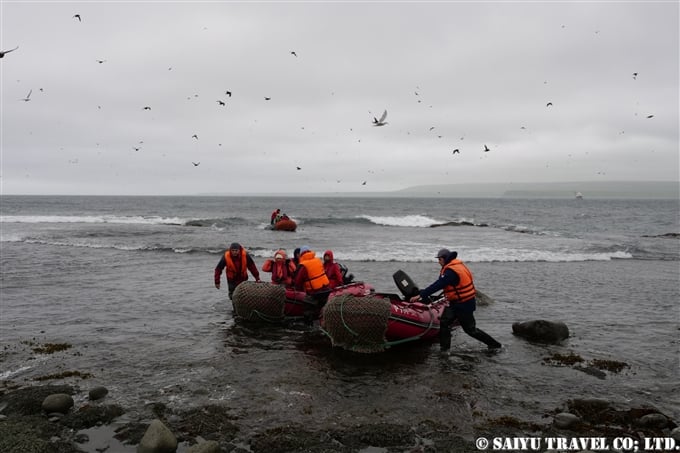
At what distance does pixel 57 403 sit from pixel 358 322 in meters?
4.84

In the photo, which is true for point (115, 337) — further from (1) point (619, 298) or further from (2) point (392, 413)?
(1) point (619, 298)

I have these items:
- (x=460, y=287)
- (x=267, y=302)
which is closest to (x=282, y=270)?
(x=267, y=302)

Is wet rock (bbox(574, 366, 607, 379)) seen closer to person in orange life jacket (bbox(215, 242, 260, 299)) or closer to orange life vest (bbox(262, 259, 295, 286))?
orange life vest (bbox(262, 259, 295, 286))

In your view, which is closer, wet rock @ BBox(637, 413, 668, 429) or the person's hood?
wet rock @ BBox(637, 413, 668, 429)

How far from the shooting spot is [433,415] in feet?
20.5

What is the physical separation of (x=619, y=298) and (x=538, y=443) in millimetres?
10432

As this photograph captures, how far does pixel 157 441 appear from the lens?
16.5ft

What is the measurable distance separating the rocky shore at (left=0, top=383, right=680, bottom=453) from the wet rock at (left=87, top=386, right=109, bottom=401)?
5cm

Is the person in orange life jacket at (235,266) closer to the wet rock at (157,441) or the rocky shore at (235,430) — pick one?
the rocky shore at (235,430)

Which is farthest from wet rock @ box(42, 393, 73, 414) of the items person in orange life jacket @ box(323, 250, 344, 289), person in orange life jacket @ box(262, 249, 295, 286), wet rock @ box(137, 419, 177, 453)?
person in orange life jacket @ box(323, 250, 344, 289)

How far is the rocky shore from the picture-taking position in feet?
17.1

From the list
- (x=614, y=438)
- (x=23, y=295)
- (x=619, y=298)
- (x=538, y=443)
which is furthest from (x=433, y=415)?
(x=23, y=295)

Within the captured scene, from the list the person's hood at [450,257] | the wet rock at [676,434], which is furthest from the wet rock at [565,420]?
the person's hood at [450,257]

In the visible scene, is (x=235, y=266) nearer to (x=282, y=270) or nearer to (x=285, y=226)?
(x=282, y=270)
